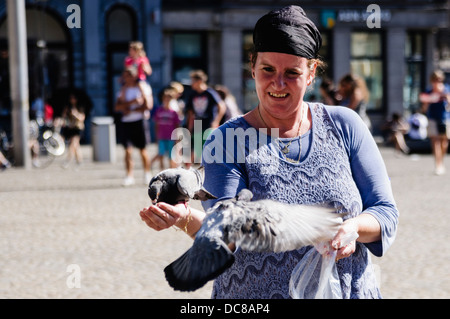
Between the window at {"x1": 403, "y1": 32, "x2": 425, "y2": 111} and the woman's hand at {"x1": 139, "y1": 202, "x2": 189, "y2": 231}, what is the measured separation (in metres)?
25.8

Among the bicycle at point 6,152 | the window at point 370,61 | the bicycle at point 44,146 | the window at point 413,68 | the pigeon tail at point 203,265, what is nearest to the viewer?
the pigeon tail at point 203,265

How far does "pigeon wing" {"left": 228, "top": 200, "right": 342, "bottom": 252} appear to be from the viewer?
1854mm

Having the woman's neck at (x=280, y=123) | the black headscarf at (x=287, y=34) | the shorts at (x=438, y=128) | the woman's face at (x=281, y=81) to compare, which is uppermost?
Result: the black headscarf at (x=287, y=34)

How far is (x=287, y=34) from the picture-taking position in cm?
214

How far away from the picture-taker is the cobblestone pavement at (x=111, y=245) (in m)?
5.24

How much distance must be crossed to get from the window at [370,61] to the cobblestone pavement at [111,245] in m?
14.9

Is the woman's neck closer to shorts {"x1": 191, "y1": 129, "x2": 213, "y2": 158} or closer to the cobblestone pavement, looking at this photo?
the cobblestone pavement

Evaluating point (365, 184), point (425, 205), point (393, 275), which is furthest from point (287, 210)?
point (425, 205)

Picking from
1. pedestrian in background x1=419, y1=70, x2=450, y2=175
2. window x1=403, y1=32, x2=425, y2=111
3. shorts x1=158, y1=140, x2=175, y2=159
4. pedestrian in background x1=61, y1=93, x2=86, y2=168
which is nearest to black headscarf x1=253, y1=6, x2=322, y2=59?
shorts x1=158, y1=140, x2=175, y2=159

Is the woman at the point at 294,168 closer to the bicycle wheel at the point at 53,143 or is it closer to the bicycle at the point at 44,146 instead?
the bicycle at the point at 44,146

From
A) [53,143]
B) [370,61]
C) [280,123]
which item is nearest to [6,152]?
[53,143]

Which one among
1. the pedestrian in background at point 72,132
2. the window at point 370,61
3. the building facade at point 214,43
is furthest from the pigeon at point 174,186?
the window at point 370,61

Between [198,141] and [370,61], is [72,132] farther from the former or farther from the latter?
A: [370,61]

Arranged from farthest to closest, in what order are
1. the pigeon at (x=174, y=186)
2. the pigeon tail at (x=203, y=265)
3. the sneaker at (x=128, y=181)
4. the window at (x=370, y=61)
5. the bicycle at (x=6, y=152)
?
1. the window at (x=370, y=61)
2. the bicycle at (x=6, y=152)
3. the sneaker at (x=128, y=181)
4. the pigeon at (x=174, y=186)
5. the pigeon tail at (x=203, y=265)
